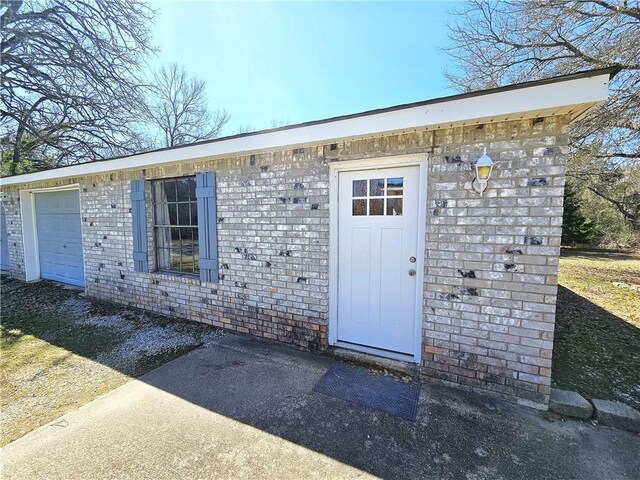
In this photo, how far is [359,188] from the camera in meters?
3.27

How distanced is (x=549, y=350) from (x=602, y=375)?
3.95 ft

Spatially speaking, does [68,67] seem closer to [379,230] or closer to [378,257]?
[379,230]

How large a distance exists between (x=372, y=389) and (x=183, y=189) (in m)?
3.94

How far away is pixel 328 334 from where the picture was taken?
11.3 ft

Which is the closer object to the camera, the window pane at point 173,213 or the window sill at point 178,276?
the window sill at point 178,276

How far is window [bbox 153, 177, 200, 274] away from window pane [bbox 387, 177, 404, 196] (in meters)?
2.98

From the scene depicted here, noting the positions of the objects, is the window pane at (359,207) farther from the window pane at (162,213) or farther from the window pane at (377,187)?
the window pane at (162,213)

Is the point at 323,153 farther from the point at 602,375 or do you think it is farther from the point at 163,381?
the point at 602,375

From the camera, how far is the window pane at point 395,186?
3.06 metres

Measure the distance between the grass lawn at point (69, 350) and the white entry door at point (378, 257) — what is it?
2.12 metres

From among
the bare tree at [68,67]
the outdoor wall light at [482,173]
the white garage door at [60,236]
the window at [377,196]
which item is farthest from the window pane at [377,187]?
the bare tree at [68,67]

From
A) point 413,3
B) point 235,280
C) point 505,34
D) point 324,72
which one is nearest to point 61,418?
point 235,280

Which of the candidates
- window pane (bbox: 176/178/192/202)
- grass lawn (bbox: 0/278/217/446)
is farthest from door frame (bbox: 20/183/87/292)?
window pane (bbox: 176/178/192/202)

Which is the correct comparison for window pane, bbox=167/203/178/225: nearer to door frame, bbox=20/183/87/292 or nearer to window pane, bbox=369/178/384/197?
window pane, bbox=369/178/384/197
